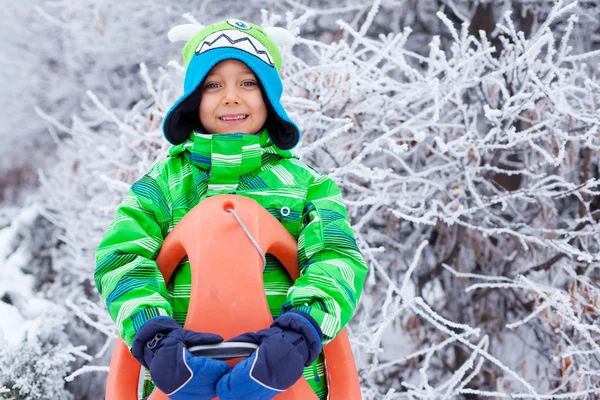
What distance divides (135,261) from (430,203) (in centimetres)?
187

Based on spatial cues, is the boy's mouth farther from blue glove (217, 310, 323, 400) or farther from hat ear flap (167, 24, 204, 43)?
blue glove (217, 310, 323, 400)

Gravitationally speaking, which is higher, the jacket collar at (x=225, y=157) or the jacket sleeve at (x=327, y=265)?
the jacket collar at (x=225, y=157)

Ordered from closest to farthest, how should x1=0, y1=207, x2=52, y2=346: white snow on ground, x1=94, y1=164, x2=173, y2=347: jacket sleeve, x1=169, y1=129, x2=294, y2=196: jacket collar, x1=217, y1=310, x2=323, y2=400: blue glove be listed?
x1=217, y1=310, x2=323, y2=400: blue glove
x1=94, y1=164, x2=173, y2=347: jacket sleeve
x1=169, y1=129, x2=294, y2=196: jacket collar
x1=0, y1=207, x2=52, y2=346: white snow on ground

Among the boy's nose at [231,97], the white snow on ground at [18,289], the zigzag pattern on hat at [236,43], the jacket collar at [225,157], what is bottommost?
the white snow on ground at [18,289]

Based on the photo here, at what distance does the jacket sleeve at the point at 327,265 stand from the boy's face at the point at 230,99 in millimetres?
274

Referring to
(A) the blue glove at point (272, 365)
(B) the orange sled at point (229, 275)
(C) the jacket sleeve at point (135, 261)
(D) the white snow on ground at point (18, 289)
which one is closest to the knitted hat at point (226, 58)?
(C) the jacket sleeve at point (135, 261)

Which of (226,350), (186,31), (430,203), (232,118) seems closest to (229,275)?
(226,350)

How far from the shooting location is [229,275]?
1501mm

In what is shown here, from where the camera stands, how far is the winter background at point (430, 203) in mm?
2738

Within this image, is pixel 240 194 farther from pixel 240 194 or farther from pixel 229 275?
pixel 229 275

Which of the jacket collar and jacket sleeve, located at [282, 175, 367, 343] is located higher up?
the jacket collar

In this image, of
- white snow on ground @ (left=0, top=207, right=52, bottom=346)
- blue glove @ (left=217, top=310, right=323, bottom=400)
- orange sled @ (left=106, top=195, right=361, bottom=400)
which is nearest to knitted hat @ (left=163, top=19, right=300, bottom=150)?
orange sled @ (left=106, top=195, right=361, bottom=400)

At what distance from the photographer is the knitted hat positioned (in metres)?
1.70

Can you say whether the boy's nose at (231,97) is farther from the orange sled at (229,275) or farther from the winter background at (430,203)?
the winter background at (430,203)
